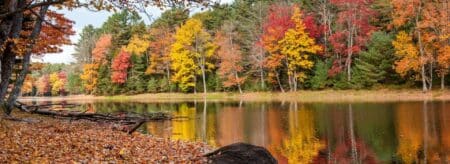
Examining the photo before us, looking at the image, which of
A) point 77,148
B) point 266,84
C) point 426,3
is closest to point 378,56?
point 426,3

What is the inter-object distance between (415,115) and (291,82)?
27.4m

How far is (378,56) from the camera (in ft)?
139

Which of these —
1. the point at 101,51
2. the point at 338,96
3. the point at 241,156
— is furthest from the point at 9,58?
the point at 101,51

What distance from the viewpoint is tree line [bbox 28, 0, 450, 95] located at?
132ft

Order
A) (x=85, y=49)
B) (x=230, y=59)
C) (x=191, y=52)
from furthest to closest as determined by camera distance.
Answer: (x=85, y=49) < (x=191, y=52) < (x=230, y=59)

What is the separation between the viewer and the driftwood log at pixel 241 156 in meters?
9.23

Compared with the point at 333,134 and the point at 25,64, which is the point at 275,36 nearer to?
the point at 333,134

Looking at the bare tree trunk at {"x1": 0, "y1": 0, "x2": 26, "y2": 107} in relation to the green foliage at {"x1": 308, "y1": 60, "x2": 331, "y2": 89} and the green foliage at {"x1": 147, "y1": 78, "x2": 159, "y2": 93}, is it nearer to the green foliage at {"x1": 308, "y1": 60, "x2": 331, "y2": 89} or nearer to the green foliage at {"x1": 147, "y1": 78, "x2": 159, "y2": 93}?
the green foliage at {"x1": 308, "y1": 60, "x2": 331, "y2": 89}

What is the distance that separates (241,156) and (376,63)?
1457 inches

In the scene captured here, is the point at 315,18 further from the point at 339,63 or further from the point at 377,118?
the point at 377,118

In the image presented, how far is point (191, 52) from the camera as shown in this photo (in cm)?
5825

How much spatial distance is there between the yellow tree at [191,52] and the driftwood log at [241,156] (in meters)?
46.5

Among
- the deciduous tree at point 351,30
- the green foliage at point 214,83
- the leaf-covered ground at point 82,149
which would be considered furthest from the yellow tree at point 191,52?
the leaf-covered ground at point 82,149

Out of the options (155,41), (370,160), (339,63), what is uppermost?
(155,41)
